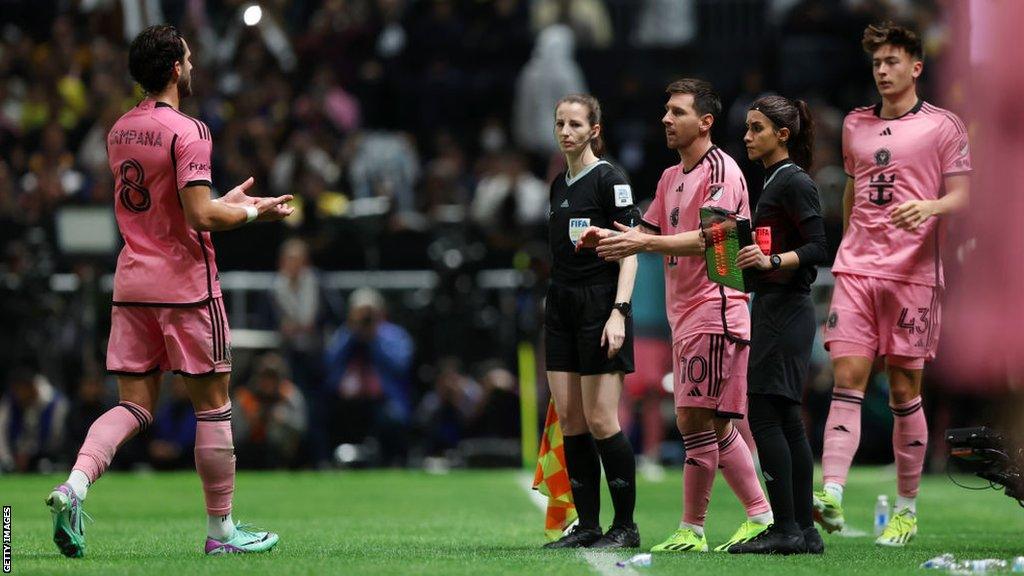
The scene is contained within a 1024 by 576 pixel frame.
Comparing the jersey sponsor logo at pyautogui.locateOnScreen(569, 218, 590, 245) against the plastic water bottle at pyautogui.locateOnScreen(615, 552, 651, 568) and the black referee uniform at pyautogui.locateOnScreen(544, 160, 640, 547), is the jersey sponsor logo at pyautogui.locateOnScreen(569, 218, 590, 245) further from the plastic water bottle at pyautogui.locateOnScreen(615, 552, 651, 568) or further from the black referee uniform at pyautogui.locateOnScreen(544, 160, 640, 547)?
the plastic water bottle at pyautogui.locateOnScreen(615, 552, 651, 568)

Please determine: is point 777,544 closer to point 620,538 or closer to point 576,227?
point 620,538

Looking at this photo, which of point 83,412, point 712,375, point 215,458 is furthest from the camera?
point 83,412

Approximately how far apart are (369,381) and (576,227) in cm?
882

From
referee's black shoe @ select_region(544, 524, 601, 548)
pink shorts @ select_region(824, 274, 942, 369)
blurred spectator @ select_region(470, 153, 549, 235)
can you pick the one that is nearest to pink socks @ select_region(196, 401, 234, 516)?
referee's black shoe @ select_region(544, 524, 601, 548)

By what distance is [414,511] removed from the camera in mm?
12219

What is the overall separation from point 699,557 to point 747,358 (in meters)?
1.09

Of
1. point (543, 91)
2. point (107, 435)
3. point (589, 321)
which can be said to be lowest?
point (107, 435)

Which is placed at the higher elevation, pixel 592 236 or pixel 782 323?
pixel 592 236

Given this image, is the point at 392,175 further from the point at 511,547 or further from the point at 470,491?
the point at 511,547

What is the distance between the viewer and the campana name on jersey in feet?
26.5

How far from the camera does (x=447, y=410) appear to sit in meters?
17.6

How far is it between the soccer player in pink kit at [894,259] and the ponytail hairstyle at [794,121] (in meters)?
0.78

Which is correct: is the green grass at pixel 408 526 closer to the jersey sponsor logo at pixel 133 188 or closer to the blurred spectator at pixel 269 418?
the blurred spectator at pixel 269 418
